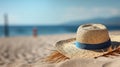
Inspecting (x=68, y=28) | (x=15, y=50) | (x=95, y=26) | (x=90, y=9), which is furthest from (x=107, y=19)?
(x=95, y=26)

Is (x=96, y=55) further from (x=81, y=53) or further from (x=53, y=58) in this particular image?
(x=53, y=58)

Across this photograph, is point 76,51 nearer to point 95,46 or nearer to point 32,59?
point 95,46

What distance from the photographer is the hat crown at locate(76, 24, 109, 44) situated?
7.96 feet

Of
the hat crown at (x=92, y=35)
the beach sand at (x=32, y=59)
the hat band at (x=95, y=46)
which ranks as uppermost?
the hat crown at (x=92, y=35)

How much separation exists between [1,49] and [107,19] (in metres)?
15.3

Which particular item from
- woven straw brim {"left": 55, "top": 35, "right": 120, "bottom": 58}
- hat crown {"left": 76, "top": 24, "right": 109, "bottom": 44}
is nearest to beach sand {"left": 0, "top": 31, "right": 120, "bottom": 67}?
woven straw brim {"left": 55, "top": 35, "right": 120, "bottom": 58}

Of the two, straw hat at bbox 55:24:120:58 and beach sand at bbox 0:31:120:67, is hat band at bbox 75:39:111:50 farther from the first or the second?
beach sand at bbox 0:31:120:67

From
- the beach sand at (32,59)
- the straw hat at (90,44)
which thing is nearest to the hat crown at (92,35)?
the straw hat at (90,44)

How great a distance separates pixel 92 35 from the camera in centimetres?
245

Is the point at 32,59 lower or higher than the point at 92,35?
lower

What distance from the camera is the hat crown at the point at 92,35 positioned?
2.43 meters

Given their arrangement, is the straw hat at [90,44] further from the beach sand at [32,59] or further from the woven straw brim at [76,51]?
the beach sand at [32,59]

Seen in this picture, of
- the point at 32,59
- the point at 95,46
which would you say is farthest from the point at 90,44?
the point at 32,59

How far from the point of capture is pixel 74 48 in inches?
99.6
